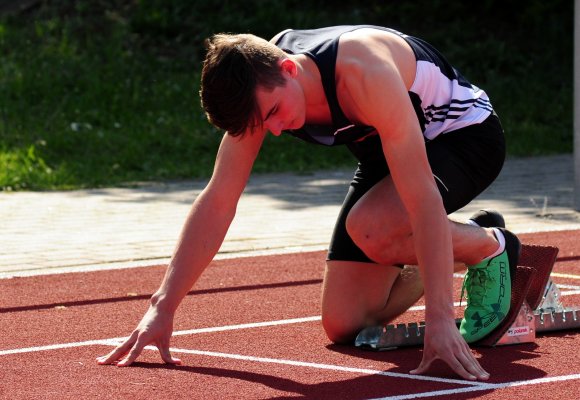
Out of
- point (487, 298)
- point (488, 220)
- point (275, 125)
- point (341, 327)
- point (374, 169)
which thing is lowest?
point (341, 327)

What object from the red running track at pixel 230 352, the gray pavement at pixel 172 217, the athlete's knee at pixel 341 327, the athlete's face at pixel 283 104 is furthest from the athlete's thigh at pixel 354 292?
the gray pavement at pixel 172 217

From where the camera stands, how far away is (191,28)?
52.6 ft

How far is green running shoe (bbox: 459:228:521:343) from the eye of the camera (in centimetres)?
491

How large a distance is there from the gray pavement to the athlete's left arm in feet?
11.3

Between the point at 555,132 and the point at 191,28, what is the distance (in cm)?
489

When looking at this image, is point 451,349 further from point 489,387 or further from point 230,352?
point 230,352

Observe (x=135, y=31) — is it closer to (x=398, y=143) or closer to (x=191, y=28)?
(x=191, y=28)

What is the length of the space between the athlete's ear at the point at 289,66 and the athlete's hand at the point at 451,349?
3.21 feet

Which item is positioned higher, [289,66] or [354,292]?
[289,66]

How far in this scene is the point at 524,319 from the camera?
16.4 feet

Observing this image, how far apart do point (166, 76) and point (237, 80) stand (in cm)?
1101

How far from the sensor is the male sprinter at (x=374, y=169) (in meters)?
4.14

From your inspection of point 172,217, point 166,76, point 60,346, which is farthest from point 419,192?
point 166,76

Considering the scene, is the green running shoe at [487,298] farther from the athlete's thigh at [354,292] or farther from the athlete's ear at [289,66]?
the athlete's ear at [289,66]
